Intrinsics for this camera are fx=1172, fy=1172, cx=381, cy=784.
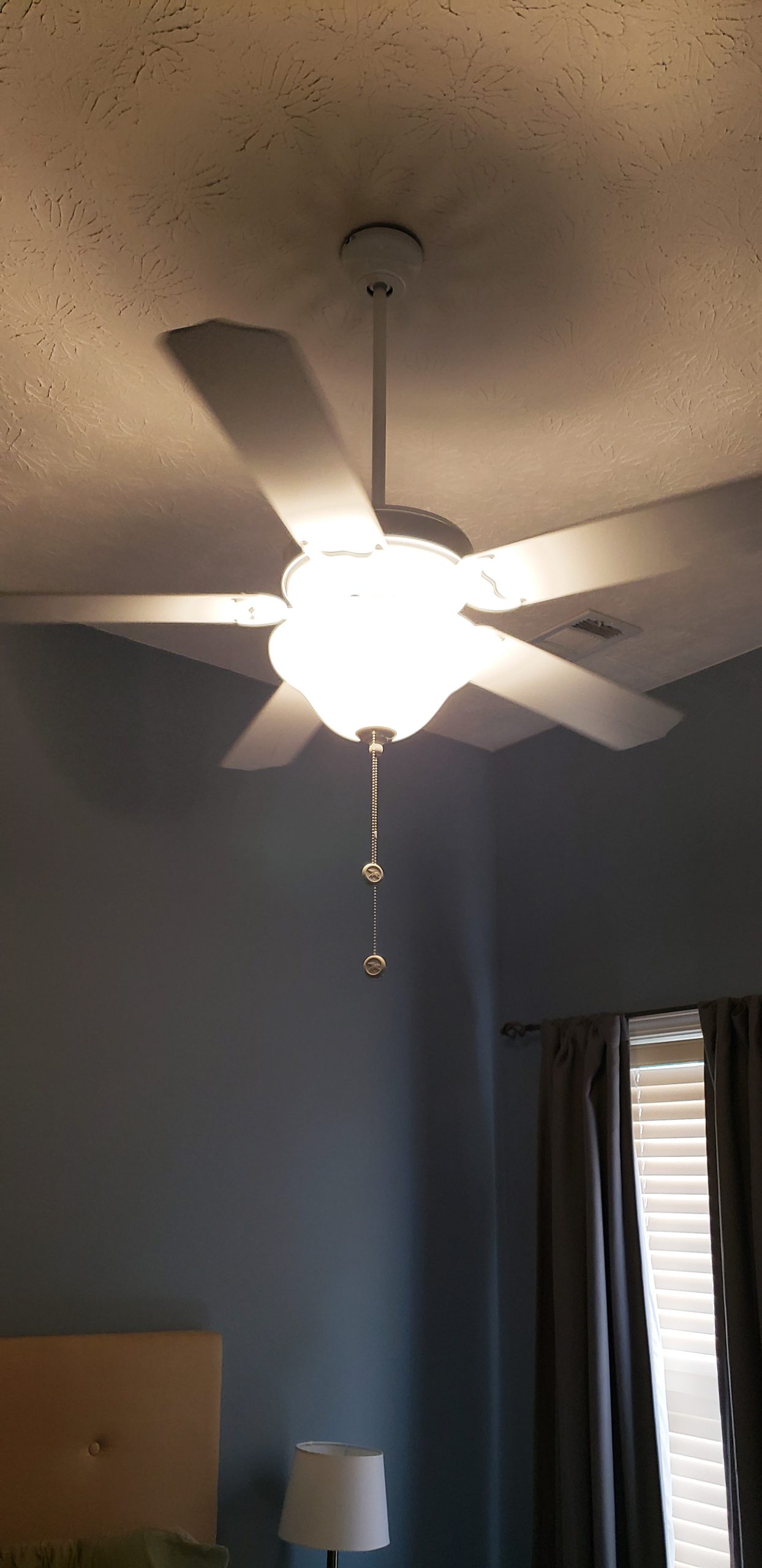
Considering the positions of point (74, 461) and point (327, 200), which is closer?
point (327, 200)

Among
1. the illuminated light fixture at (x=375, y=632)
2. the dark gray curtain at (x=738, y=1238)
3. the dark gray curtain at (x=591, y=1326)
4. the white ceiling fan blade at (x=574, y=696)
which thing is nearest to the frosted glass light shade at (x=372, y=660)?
the illuminated light fixture at (x=375, y=632)

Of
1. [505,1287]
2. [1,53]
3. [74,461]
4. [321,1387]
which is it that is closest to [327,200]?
[1,53]

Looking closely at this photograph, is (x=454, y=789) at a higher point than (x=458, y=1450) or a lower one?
higher

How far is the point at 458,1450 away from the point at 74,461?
2.52 metres

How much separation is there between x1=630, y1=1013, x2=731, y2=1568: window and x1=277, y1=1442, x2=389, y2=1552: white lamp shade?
684 mm

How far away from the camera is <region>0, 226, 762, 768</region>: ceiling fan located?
1169 mm

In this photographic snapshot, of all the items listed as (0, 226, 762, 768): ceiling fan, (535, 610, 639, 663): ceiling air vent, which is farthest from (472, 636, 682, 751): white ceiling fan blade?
(535, 610, 639, 663): ceiling air vent

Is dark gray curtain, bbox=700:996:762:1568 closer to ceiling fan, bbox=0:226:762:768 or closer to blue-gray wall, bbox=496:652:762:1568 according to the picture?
blue-gray wall, bbox=496:652:762:1568

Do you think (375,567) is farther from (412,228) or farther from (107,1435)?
(107,1435)

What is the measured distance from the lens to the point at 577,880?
3229 mm

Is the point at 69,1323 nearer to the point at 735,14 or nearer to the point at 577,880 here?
the point at 577,880

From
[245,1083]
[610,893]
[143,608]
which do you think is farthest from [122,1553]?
[610,893]

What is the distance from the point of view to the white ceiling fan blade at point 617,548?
4.14 ft

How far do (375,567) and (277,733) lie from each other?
692 millimetres
